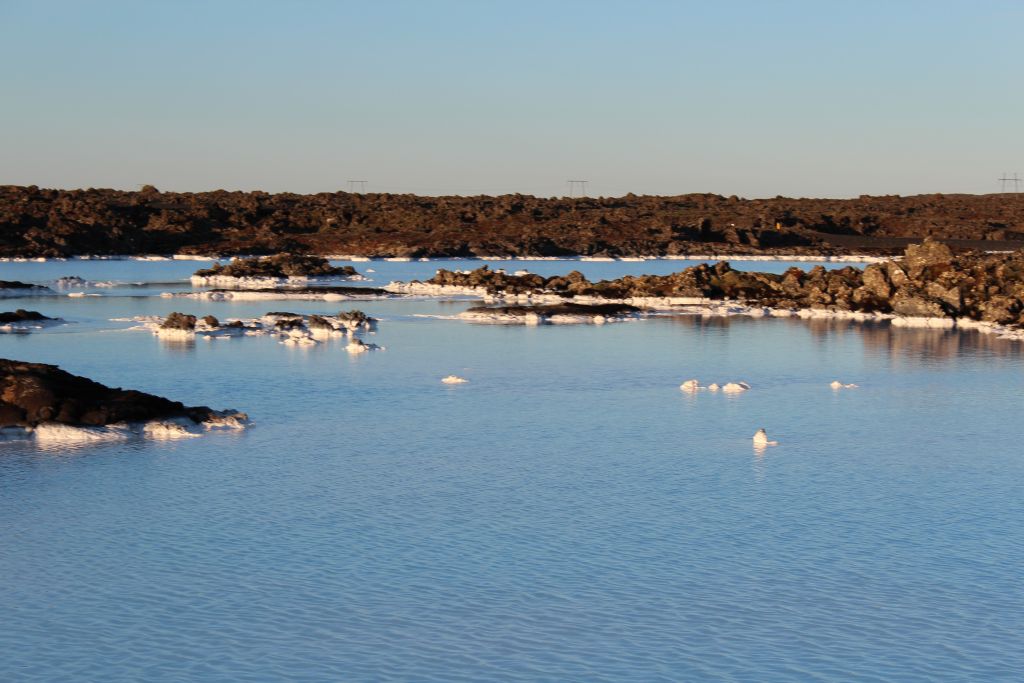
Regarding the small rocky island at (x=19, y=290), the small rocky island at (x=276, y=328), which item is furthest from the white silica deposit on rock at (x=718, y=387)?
the small rocky island at (x=19, y=290)

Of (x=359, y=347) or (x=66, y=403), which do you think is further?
(x=359, y=347)

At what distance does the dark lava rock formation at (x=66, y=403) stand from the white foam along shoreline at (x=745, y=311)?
29.7 meters

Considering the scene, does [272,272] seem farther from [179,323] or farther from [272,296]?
[179,323]

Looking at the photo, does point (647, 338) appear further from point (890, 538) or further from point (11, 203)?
point (11, 203)

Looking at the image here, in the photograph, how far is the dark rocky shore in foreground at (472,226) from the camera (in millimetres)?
119125

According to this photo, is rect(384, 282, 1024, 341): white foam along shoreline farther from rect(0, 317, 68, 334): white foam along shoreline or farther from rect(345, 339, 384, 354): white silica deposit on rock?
rect(0, 317, 68, 334): white foam along shoreline

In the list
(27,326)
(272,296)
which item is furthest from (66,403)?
(272,296)

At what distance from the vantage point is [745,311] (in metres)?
53.0

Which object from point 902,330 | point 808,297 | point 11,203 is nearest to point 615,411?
point 902,330

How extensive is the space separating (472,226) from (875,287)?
3309 inches

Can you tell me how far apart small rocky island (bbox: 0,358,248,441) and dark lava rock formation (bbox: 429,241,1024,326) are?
32.6 meters

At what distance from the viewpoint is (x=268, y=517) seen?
17.2 metres

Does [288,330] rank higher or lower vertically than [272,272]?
lower

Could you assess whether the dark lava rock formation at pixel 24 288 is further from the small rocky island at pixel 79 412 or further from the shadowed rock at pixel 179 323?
the small rocky island at pixel 79 412
